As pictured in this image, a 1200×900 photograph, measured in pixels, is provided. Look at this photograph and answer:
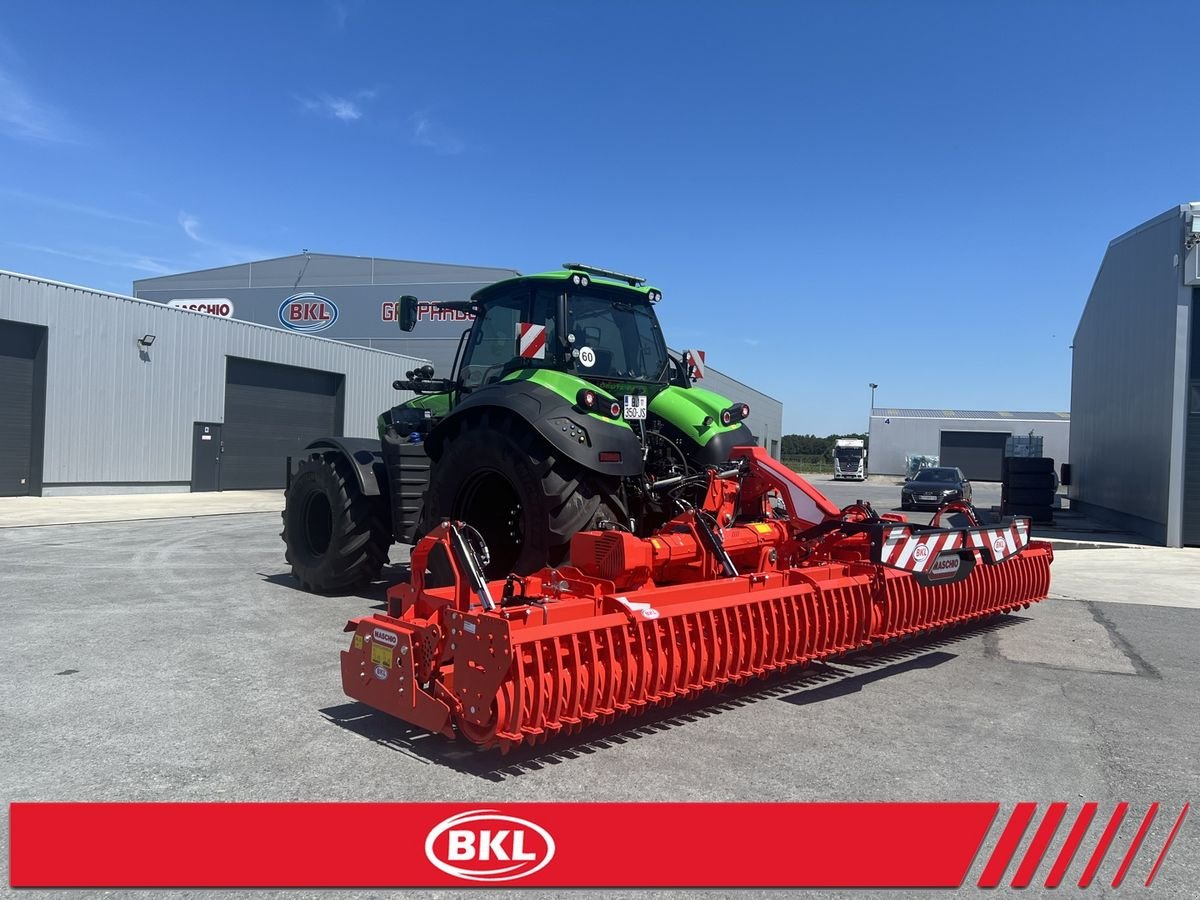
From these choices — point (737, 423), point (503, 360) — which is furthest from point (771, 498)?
point (503, 360)

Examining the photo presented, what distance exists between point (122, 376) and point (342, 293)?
1552 cm

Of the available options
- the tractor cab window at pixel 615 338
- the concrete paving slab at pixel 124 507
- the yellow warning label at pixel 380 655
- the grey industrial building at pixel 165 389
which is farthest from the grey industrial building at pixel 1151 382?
the grey industrial building at pixel 165 389

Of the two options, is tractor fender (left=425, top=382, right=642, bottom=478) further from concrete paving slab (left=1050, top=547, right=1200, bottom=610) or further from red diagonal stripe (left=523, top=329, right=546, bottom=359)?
concrete paving slab (left=1050, top=547, right=1200, bottom=610)

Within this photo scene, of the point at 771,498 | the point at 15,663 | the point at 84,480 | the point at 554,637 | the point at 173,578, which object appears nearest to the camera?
the point at 554,637

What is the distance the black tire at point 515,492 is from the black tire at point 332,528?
1418 millimetres

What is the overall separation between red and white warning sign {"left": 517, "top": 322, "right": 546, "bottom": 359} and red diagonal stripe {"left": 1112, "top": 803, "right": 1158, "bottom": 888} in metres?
4.45

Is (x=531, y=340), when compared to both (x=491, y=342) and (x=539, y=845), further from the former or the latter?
(x=539, y=845)

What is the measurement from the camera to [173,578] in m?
8.91

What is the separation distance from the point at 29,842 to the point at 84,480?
65.5 ft

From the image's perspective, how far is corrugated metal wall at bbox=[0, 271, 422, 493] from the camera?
19.6 meters

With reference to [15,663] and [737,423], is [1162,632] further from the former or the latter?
[15,663]

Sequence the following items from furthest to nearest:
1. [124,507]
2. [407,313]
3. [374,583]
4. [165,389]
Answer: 1. [165,389]
2. [124,507]
3. [374,583]
4. [407,313]

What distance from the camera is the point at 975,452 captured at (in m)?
58.8

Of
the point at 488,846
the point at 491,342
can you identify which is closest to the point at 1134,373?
the point at 491,342
